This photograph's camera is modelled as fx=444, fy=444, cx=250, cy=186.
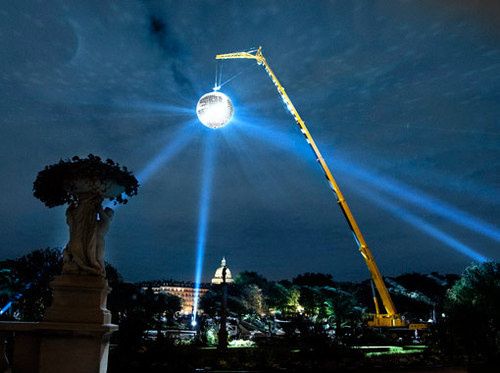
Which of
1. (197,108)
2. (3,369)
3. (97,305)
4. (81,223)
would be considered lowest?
(3,369)

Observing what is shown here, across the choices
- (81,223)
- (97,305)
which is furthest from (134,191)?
(97,305)

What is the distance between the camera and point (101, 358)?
740 centimetres

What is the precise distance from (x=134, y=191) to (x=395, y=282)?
382ft

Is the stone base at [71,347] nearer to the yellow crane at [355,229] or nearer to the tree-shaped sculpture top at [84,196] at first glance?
the tree-shaped sculpture top at [84,196]

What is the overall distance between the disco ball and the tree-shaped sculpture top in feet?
32.6

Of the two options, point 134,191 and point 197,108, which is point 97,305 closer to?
point 134,191

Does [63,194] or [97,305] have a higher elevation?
[63,194]

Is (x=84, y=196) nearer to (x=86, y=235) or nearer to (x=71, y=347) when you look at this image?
(x=86, y=235)

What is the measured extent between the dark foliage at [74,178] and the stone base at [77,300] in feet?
5.45

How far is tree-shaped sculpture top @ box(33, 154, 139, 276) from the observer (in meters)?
7.77

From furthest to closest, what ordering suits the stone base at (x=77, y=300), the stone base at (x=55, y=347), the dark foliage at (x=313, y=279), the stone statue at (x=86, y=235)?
the dark foliage at (x=313, y=279) < the stone statue at (x=86, y=235) < the stone base at (x=77, y=300) < the stone base at (x=55, y=347)

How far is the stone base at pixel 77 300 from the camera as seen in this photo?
740cm

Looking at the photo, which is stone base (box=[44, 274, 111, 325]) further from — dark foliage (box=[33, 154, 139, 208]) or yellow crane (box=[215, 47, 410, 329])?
yellow crane (box=[215, 47, 410, 329])

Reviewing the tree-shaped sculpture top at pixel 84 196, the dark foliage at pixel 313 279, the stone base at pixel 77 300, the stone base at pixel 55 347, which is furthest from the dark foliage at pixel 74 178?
the dark foliage at pixel 313 279
